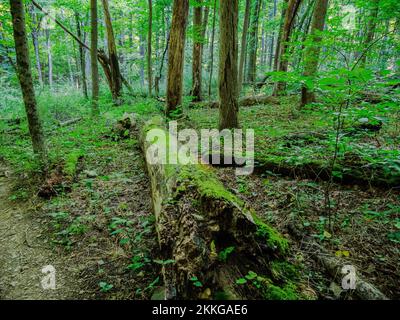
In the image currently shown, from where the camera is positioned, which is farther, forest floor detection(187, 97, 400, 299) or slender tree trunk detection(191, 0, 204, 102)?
slender tree trunk detection(191, 0, 204, 102)

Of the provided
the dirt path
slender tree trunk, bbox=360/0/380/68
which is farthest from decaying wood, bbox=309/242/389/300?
the dirt path

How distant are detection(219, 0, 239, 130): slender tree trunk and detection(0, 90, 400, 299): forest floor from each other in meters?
1.34

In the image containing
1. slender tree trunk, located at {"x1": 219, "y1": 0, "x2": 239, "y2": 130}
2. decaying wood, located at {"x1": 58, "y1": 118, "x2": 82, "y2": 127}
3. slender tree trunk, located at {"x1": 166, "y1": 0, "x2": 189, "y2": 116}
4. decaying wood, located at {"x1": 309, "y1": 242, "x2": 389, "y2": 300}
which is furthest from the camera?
decaying wood, located at {"x1": 58, "y1": 118, "x2": 82, "y2": 127}

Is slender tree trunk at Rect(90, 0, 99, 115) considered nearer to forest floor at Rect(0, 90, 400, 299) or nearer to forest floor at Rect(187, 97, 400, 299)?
forest floor at Rect(0, 90, 400, 299)

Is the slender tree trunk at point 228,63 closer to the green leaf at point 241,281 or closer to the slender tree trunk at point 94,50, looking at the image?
the green leaf at point 241,281

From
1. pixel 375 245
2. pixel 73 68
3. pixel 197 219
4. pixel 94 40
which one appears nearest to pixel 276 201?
pixel 375 245

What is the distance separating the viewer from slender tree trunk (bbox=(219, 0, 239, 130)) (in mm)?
5539

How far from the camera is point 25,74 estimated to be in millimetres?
4723

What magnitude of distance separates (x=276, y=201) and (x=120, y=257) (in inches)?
97.3

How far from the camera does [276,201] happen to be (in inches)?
150

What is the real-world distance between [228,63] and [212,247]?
4.76m

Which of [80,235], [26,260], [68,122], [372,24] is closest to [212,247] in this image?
[80,235]

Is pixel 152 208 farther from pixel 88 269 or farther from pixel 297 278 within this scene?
pixel 297 278

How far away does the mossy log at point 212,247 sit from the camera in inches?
84.3
